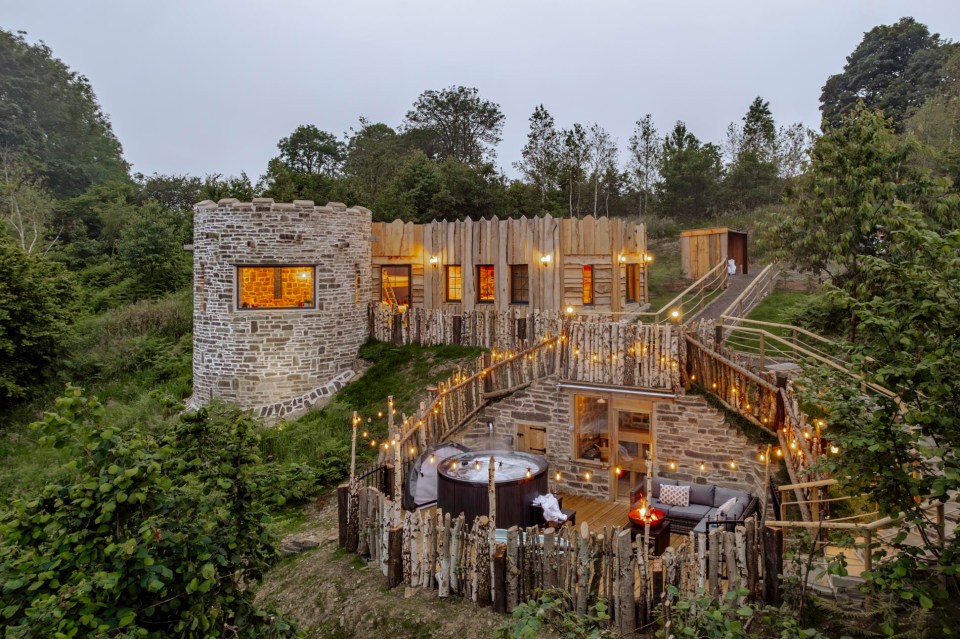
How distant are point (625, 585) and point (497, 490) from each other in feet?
8.44

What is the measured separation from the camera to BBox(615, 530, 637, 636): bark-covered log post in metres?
6.89

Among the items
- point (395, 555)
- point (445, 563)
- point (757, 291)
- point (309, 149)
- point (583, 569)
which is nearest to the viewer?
point (583, 569)

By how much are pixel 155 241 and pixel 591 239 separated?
2236 cm

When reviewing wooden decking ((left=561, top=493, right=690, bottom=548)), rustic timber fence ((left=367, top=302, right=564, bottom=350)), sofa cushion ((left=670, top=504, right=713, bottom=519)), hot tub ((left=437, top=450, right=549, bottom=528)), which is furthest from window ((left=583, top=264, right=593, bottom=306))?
hot tub ((left=437, top=450, right=549, bottom=528))

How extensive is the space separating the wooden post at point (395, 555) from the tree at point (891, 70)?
4083 cm

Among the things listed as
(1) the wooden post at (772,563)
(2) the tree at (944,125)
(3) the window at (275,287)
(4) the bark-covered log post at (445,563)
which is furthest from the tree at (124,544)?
(2) the tree at (944,125)

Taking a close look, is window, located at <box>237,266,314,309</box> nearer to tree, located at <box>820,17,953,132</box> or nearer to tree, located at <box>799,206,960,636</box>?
tree, located at <box>799,206,960,636</box>

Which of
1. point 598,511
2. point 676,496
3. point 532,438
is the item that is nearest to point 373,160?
point 532,438

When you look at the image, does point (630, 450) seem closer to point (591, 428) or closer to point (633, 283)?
point (591, 428)

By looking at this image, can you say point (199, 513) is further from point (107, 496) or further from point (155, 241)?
point (155, 241)

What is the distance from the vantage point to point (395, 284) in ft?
67.8

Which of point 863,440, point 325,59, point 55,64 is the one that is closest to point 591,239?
point 863,440

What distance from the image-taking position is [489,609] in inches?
295

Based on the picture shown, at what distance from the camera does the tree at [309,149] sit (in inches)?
1907
